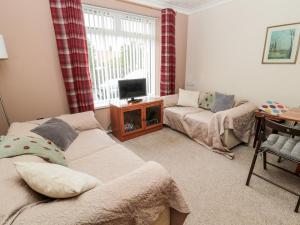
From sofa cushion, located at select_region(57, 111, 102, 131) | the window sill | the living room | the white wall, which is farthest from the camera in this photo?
the window sill

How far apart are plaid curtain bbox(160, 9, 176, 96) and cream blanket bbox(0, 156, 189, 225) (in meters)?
2.72

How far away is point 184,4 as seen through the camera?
10.8 ft

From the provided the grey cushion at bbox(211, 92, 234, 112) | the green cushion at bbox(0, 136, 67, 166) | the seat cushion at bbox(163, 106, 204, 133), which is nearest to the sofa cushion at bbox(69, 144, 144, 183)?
the green cushion at bbox(0, 136, 67, 166)

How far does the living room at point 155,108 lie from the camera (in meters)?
0.99

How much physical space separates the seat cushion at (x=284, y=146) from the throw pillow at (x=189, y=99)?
166 cm

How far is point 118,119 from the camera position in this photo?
109 inches

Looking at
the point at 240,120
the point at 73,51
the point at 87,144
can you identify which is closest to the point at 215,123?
the point at 240,120

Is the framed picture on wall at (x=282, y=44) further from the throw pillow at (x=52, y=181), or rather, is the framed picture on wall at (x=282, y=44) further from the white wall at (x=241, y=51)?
the throw pillow at (x=52, y=181)

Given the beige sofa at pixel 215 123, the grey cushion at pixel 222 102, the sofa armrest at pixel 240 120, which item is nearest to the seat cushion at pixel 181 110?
the beige sofa at pixel 215 123

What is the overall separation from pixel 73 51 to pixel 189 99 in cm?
227

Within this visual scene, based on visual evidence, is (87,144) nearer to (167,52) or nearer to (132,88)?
(132,88)

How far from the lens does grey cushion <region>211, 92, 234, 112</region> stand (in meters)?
2.80

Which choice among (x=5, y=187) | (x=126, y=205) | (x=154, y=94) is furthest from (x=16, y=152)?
(x=154, y=94)

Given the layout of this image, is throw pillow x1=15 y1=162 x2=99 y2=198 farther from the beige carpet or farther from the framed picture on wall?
the framed picture on wall
